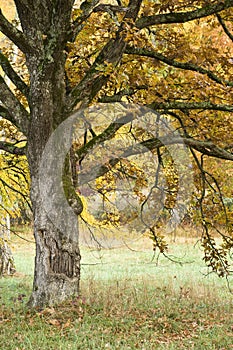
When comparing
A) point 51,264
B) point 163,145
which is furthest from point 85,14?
point 51,264

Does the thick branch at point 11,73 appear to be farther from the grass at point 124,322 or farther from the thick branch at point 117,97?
the grass at point 124,322

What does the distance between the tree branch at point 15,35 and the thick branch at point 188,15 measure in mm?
1518

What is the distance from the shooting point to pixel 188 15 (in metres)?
6.60

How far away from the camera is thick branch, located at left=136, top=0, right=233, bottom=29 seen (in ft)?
21.2

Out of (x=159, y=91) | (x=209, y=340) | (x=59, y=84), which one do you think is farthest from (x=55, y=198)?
(x=209, y=340)

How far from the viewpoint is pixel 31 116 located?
22.8ft

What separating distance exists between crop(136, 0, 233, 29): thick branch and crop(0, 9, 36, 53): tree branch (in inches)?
59.8

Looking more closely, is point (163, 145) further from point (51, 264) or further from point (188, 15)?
point (51, 264)

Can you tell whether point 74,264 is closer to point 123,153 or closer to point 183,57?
point 123,153

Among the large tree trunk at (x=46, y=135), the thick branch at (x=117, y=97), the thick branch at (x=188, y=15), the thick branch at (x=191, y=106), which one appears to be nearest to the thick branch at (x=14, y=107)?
the large tree trunk at (x=46, y=135)

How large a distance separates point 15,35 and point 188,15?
2293 mm

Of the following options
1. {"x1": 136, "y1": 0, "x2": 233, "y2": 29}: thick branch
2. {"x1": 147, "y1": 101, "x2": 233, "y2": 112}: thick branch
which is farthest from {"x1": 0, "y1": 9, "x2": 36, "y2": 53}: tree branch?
{"x1": 147, "y1": 101, "x2": 233, "y2": 112}: thick branch

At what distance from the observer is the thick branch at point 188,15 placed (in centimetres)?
646

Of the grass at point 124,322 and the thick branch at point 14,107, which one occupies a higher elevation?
the thick branch at point 14,107
